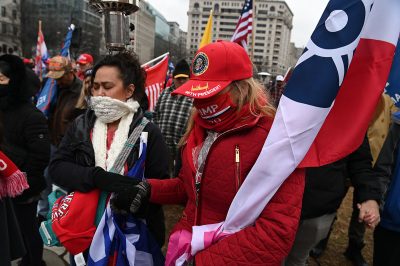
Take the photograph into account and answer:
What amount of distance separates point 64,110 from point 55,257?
75.0 inches

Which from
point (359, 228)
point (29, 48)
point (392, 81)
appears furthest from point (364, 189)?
point (29, 48)

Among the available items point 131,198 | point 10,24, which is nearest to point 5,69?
point 131,198

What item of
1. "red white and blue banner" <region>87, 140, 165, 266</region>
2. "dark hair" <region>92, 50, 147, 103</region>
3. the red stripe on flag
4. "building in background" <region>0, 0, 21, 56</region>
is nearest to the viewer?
the red stripe on flag

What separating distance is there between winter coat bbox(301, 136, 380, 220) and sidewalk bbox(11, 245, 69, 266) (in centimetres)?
262

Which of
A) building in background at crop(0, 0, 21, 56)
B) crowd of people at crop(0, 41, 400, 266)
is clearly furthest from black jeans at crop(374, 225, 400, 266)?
building in background at crop(0, 0, 21, 56)

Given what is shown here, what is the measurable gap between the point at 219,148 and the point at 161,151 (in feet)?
2.64

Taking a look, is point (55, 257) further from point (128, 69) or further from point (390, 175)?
point (390, 175)

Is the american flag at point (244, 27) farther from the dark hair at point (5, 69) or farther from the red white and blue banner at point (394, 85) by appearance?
the dark hair at point (5, 69)

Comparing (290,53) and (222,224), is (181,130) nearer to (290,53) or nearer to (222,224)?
(222,224)

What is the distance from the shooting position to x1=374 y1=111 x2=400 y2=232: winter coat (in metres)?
1.98

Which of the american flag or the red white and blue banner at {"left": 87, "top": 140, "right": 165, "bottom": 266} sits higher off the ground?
the american flag

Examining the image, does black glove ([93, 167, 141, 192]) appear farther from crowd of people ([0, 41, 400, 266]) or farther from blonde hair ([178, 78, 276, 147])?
blonde hair ([178, 78, 276, 147])

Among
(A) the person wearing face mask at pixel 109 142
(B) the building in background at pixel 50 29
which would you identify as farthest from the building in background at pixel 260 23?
(A) the person wearing face mask at pixel 109 142

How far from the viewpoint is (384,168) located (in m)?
2.05
